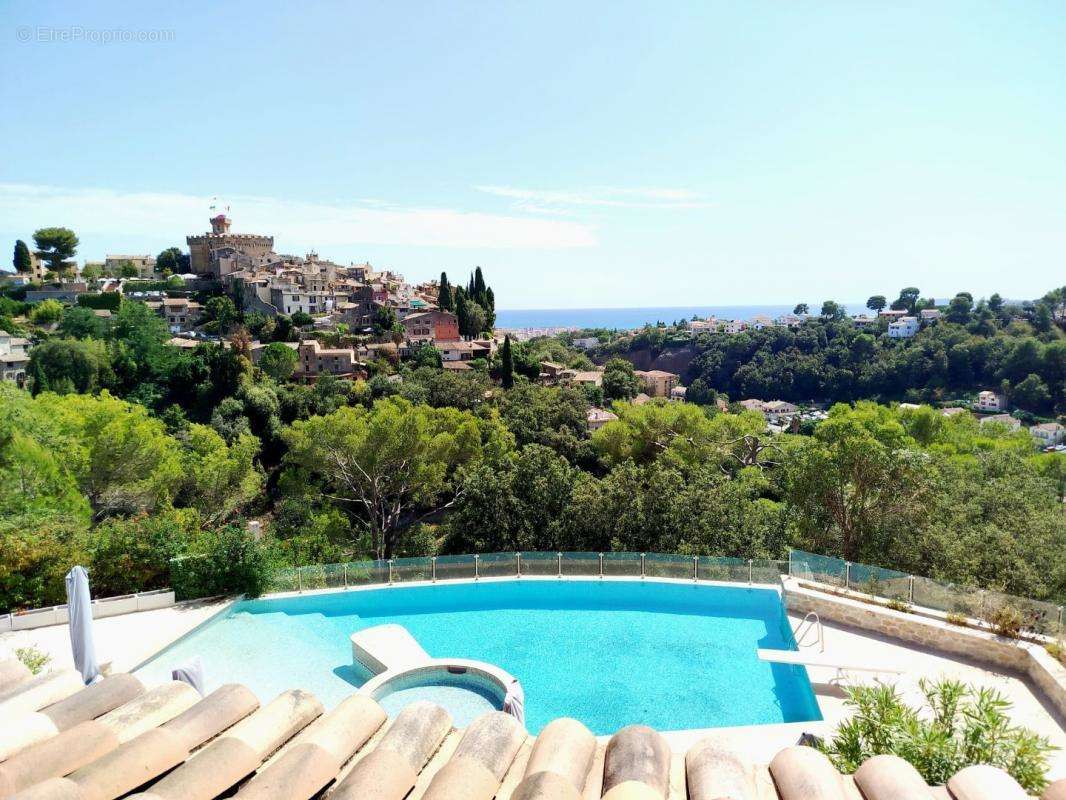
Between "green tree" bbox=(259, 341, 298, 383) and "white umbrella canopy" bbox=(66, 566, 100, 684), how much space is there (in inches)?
1497

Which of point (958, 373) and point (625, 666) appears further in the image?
point (958, 373)

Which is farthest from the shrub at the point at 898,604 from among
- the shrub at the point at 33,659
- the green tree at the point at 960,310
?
the green tree at the point at 960,310

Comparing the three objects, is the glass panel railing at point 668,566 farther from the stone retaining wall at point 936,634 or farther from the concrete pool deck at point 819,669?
the concrete pool deck at point 819,669

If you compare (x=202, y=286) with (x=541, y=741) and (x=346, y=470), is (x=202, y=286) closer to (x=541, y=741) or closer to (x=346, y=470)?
(x=346, y=470)

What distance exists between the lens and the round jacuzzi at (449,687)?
8797 mm

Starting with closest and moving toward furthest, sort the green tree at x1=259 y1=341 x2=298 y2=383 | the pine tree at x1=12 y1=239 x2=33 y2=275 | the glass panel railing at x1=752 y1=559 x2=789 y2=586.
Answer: the glass panel railing at x1=752 y1=559 x2=789 y2=586 < the green tree at x1=259 y1=341 x2=298 y2=383 < the pine tree at x1=12 y1=239 x2=33 y2=275

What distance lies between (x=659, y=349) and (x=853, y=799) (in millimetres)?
112927

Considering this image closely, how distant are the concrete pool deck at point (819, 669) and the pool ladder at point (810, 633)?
15cm

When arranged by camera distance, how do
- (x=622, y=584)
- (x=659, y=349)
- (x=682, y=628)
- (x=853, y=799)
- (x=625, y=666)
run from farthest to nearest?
(x=659, y=349) < (x=622, y=584) < (x=682, y=628) < (x=625, y=666) < (x=853, y=799)

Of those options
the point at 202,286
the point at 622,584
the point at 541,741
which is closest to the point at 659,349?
the point at 202,286

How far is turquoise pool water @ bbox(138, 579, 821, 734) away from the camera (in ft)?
30.0

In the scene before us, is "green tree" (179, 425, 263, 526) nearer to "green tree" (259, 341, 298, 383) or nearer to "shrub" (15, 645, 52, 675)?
"shrub" (15, 645, 52, 675)

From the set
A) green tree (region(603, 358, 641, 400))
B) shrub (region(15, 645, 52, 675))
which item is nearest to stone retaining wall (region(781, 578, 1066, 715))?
shrub (region(15, 645, 52, 675))

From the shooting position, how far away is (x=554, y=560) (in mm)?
12359
